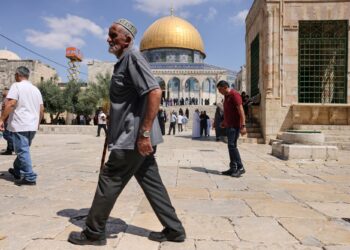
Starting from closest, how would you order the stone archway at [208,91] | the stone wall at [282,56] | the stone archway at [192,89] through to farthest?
the stone wall at [282,56] < the stone archway at [192,89] < the stone archway at [208,91]

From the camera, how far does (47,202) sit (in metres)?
3.63

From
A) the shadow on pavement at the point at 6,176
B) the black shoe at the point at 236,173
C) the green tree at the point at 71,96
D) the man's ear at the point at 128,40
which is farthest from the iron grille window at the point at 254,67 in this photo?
the green tree at the point at 71,96

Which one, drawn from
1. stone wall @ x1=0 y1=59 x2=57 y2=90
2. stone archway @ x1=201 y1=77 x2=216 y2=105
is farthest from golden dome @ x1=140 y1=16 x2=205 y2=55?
stone wall @ x1=0 y1=59 x2=57 y2=90

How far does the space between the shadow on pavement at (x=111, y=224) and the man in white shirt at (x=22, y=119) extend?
1.46 meters

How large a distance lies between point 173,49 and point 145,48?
4.65 metres

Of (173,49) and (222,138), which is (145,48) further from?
(222,138)

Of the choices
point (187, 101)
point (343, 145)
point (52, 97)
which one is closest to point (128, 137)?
point (343, 145)

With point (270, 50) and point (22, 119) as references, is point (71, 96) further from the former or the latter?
point (22, 119)

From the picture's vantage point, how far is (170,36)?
55.5 meters

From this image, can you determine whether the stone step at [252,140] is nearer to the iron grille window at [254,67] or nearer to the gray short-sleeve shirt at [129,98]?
the iron grille window at [254,67]

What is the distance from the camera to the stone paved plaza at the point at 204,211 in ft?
8.46

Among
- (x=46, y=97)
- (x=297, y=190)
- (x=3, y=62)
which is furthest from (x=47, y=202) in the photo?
(x=3, y=62)

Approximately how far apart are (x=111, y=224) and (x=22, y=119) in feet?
7.64

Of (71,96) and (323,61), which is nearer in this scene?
(323,61)
